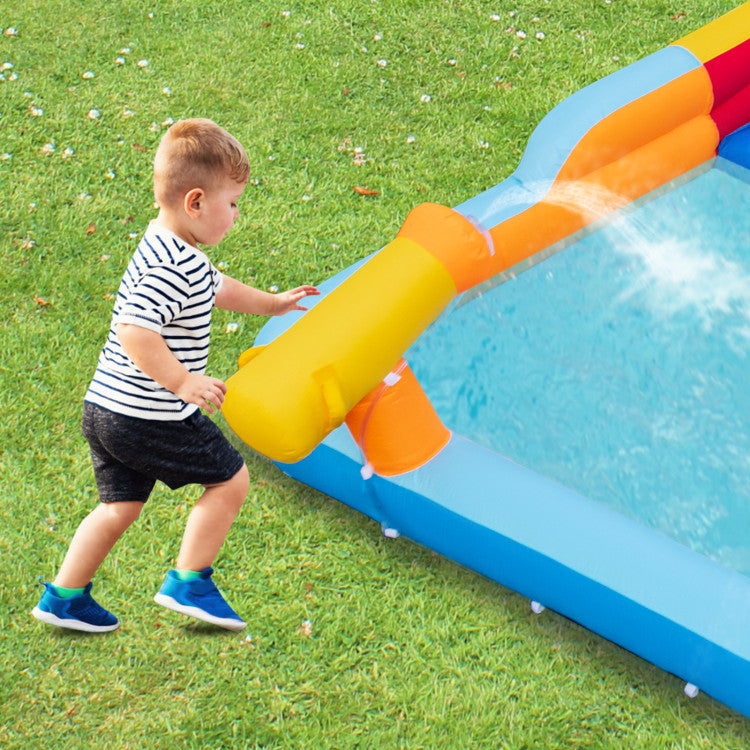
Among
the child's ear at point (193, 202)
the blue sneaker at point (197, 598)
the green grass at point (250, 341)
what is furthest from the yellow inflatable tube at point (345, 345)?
the green grass at point (250, 341)

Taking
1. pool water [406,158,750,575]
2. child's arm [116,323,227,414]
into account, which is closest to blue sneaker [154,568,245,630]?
child's arm [116,323,227,414]

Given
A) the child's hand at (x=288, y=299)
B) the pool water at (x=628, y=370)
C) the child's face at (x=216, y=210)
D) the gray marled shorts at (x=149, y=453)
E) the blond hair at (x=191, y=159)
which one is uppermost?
the blond hair at (x=191, y=159)

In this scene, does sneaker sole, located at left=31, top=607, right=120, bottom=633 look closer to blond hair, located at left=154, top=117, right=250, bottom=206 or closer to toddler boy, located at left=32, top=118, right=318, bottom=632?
toddler boy, located at left=32, top=118, right=318, bottom=632

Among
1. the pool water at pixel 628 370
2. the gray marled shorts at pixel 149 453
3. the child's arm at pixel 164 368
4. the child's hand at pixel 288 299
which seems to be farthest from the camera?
the pool water at pixel 628 370

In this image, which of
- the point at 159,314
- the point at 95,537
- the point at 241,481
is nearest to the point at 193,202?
the point at 159,314

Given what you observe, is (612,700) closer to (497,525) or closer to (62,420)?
(497,525)

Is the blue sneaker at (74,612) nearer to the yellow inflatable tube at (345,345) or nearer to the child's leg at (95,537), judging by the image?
the child's leg at (95,537)

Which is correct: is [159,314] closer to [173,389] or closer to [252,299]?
[173,389]

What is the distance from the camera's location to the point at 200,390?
2.44 m

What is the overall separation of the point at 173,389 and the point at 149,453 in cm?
24

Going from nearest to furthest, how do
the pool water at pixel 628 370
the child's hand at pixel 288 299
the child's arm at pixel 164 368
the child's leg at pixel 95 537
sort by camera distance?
1. the child's arm at pixel 164 368
2. the child's leg at pixel 95 537
3. the child's hand at pixel 288 299
4. the pool water at pixel 628 370

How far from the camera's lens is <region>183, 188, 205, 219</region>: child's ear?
2410 mm

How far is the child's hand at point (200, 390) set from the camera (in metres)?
2.43

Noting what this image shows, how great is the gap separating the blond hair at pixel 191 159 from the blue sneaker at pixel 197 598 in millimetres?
984
